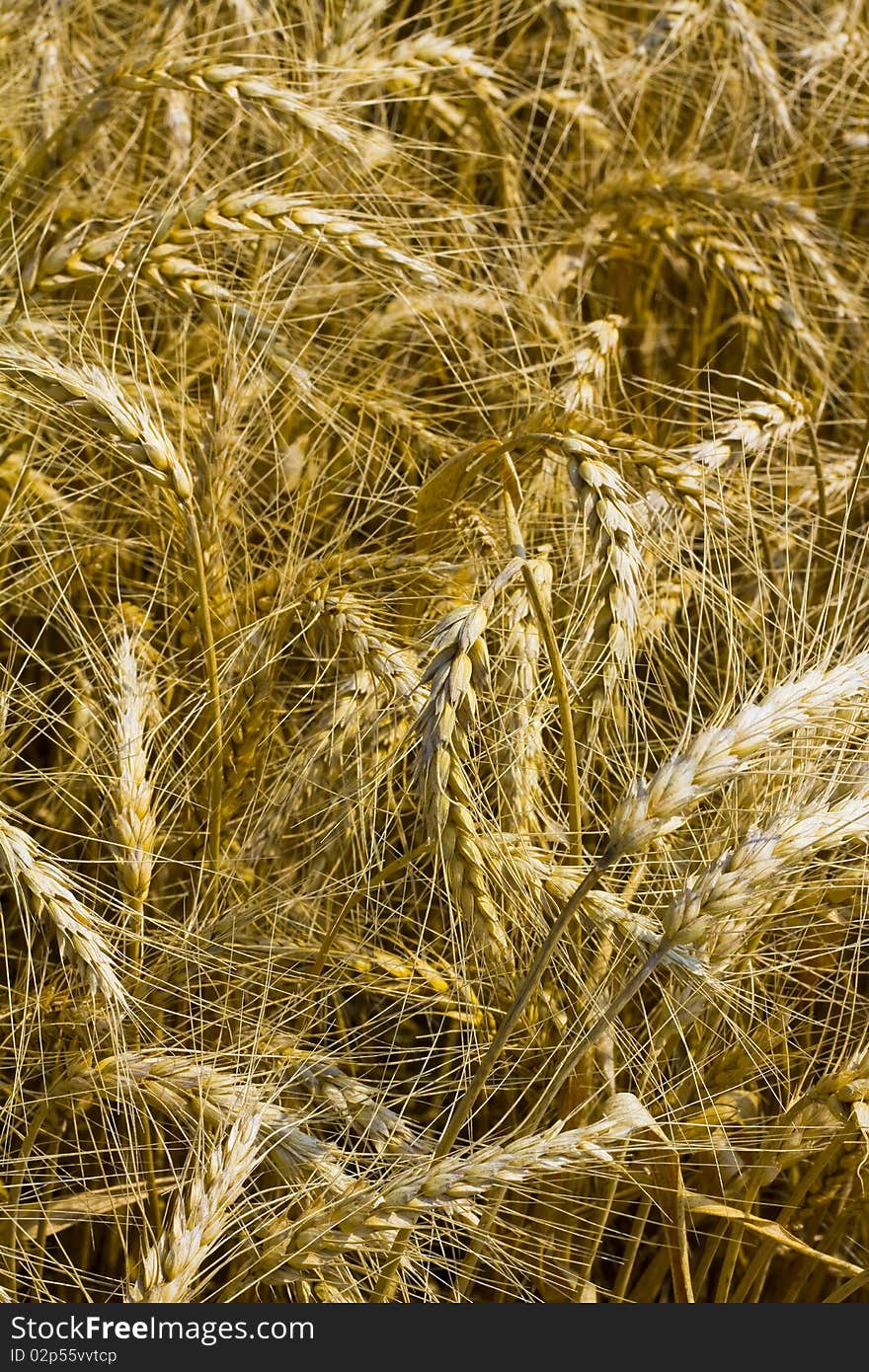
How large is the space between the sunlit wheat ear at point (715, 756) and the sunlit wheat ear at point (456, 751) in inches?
4.7

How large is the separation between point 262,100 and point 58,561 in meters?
0.58

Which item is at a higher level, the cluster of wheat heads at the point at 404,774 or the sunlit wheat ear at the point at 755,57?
the sunlit wheat ear at the point at 755,57

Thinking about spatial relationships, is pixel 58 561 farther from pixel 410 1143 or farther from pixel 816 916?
pixel 816 916

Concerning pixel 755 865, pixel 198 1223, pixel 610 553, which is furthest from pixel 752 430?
pixel 198 1223

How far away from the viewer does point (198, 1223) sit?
100cm

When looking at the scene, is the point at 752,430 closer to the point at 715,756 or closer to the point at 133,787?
the point at 715,756

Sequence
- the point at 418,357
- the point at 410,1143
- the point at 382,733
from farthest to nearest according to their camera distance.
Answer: the point at 418,357 < the point at 382,733 < the point at 410,1143

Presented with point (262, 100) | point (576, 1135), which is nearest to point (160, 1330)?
point (576, 1135)

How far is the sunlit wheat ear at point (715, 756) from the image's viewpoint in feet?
2.93

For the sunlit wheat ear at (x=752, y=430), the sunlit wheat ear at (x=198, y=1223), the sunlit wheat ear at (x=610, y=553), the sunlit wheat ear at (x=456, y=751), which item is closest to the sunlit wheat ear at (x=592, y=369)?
the sunlit wheat ear at (x=752, y=430)

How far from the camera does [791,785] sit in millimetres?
1182

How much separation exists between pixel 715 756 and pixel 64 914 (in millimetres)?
541

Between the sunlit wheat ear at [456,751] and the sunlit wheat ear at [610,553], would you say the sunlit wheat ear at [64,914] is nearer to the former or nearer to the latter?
the sunlit wheat ear at [456,751]

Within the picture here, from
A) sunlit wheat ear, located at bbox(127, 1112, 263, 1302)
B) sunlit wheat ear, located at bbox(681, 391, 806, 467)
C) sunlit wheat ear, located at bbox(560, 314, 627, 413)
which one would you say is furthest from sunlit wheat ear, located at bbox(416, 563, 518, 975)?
sunlit wheat ear, located at bbox(560, 314, 627, 413)
